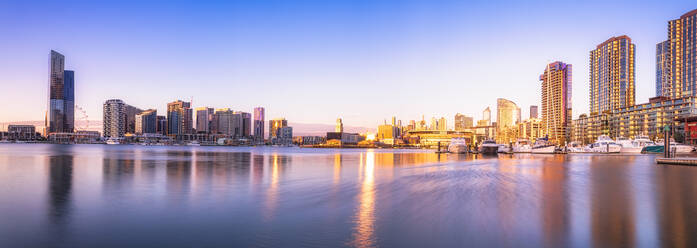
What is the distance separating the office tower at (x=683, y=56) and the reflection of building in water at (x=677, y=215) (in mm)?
205276

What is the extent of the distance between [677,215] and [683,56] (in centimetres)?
22820

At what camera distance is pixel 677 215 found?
15797mm

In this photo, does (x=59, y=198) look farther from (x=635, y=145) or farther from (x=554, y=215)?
(x=635, y=145)

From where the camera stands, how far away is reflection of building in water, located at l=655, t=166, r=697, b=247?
11952 mm

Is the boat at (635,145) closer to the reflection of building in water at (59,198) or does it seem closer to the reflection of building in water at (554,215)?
the reflection of building in water at (554,215)

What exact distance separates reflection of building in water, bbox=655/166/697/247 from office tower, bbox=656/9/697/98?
20528 centimetres

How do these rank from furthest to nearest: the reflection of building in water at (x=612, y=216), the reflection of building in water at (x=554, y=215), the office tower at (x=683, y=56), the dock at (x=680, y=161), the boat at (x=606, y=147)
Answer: the office tower at (x=683, y=56) < the boat at (x=606, y=147) < the dock at (x=680, y=161) < the reflection of building in water at (x=554, y=215) < the reflection of building in water at (x=612, y=216)

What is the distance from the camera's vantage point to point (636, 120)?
16700 centimetres

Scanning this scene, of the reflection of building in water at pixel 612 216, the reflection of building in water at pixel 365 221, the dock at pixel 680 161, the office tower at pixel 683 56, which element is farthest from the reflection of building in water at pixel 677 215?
the office tower at pixel 683 56

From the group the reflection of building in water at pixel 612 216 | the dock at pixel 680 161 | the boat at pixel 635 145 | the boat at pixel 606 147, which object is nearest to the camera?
the reflection of building in water at pixel 612 216

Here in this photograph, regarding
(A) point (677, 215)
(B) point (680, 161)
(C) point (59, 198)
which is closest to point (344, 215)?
(A) point (677, 215)

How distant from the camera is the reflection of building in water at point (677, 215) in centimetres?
1195

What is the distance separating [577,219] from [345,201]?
1030cm

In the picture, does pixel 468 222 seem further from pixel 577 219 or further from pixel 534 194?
pixel 534 194
